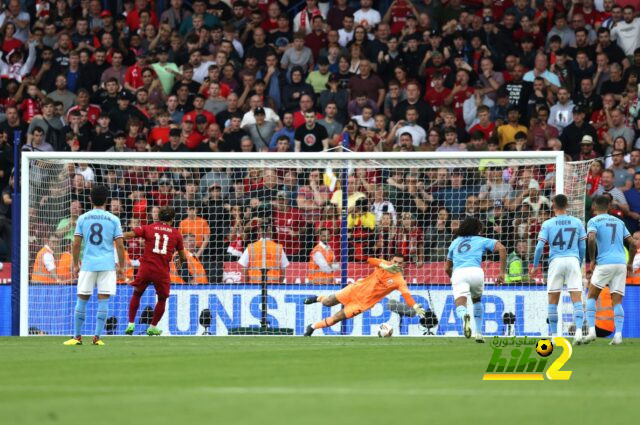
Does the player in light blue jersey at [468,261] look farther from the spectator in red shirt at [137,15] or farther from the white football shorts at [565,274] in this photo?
the spectator in red shirt at [137,15]

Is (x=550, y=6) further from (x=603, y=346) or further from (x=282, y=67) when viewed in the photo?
(x=603, y=346)

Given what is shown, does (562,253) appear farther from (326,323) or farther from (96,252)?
(96,252)

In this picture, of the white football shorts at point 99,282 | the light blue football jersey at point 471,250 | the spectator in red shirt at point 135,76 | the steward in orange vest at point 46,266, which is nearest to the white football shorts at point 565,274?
the light blue football jersey at point 471,250

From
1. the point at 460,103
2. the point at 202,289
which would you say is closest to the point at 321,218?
the point at 202,289

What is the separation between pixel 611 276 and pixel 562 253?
0.85m

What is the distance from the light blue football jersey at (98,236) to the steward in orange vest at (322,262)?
186 inches

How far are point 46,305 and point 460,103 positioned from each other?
891 cm

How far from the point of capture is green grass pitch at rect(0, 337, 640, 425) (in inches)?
356

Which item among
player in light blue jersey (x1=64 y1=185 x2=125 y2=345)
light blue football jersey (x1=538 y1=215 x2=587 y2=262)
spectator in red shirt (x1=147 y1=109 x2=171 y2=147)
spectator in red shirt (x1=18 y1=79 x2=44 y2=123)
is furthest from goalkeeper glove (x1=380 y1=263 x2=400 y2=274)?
spectator in red shirt (x1=18 y1=79 x2=44 y2=123)

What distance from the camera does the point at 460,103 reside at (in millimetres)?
25094

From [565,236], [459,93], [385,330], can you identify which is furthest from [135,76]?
Answer: [565,236]

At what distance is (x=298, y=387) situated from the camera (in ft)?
36.6

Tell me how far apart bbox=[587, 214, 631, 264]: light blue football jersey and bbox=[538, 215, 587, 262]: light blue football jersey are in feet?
1.04

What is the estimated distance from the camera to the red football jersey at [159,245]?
63.0ft
